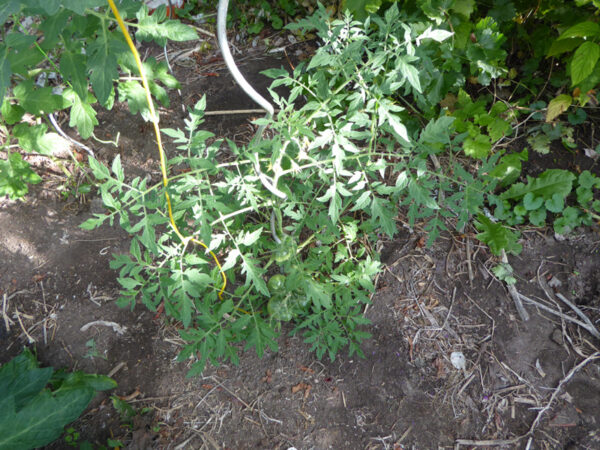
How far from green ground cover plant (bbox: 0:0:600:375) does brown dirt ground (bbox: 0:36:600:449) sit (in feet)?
0.58

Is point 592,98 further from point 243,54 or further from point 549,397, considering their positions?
point 243,54

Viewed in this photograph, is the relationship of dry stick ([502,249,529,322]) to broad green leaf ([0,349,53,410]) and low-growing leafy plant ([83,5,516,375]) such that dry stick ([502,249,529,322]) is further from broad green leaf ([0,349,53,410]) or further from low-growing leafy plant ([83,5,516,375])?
broad green leaf ([0,349,53,410])

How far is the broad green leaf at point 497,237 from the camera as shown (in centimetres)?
249

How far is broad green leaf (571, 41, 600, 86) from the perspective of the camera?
7.39 ft

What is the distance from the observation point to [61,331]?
2520 mm

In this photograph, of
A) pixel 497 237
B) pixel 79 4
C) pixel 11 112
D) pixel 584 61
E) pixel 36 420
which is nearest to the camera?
pixel 79 4

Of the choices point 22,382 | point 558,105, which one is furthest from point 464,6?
point 22,382

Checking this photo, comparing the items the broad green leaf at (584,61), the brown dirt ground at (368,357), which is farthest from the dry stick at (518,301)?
the broad green leaf at (584,61)

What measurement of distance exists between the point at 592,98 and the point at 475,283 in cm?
152

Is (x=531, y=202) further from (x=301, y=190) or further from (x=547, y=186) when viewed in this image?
(x=301, y=190)

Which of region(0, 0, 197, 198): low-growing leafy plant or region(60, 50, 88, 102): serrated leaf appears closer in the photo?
region(0, 0, 197, 198): low-growing leafy plant

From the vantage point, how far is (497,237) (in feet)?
8.20

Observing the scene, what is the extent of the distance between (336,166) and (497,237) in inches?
56.1

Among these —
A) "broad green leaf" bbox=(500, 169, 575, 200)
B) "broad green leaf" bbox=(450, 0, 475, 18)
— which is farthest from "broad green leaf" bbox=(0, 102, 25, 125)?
"broad green leaf" bbox=(500, 169, 575, 200)
